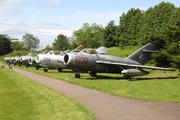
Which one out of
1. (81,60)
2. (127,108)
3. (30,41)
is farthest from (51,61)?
(30,41)

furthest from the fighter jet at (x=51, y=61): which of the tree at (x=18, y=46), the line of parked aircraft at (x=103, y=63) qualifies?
the tree at (x=18, y=46)

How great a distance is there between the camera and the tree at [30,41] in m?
145

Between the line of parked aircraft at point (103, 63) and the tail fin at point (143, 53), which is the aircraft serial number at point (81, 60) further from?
the tail fin at point (143, 53)

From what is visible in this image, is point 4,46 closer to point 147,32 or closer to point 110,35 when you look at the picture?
point 110,35

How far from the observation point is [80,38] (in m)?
106

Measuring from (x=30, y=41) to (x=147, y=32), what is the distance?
348 ft

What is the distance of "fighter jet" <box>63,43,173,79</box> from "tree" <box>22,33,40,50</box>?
126 m

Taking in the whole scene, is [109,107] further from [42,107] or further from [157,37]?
[157,37]

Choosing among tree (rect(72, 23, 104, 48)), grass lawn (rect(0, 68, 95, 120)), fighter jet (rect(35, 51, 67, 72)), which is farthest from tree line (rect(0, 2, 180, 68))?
grass lawn (rect(0, 68, 95, 120))

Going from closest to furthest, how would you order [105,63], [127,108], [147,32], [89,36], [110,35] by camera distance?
[127,108] < [105,63] < [147,32] < [110,35] < [89,36]

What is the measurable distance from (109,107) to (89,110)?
39.8 inches

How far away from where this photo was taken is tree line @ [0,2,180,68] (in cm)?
2467

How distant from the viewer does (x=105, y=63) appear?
22.8m

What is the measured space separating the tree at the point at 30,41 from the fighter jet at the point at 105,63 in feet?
412
